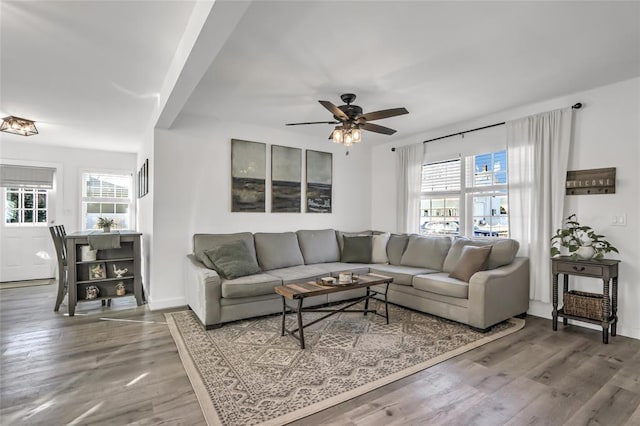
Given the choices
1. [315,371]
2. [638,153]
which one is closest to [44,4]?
[315,371]

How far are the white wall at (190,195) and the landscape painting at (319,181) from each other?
41 centimetres

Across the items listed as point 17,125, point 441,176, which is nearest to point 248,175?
point 441,176

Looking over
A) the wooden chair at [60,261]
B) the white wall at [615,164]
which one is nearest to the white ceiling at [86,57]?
the wooden chair at [60,261]

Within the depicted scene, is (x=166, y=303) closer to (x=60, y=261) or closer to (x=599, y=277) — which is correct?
(x=60, y=261)

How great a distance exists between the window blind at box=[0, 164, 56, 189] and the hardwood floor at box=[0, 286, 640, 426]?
140 inches

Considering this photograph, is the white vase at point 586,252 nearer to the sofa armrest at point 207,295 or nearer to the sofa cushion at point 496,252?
the sofa cushion at point 496,252

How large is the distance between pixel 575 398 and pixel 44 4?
13.9 ft

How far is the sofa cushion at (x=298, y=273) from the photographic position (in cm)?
378

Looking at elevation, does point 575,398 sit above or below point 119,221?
below

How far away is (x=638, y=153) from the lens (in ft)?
10.3

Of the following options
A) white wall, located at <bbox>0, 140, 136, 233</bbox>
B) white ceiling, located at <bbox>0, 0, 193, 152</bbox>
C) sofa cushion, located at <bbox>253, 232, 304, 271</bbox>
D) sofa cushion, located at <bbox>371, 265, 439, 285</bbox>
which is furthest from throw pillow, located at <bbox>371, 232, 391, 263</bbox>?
white wall, located at <bbox>0, 140, 136, 233</bbox>

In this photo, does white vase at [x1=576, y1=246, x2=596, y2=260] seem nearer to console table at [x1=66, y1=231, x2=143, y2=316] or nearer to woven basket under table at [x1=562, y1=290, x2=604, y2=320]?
woven basket under table at [x1=562, y1=290, x2=604, y2=320]

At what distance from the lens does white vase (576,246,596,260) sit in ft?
10.4

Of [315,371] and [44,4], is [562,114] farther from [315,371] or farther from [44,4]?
[44,4]
